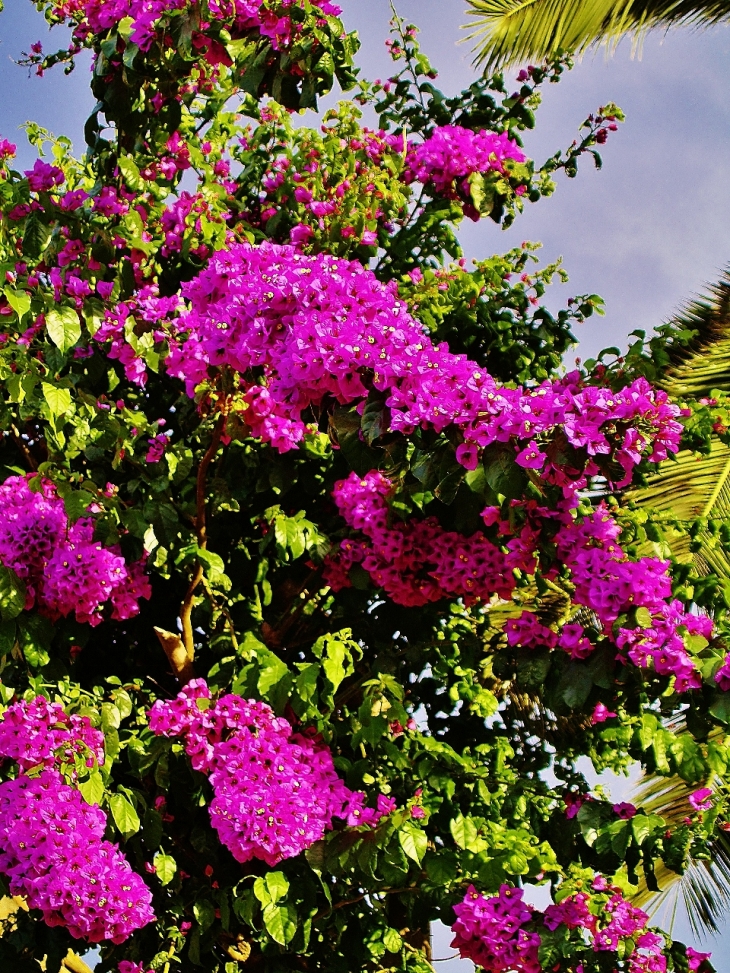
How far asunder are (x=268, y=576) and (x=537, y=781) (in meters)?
1.27

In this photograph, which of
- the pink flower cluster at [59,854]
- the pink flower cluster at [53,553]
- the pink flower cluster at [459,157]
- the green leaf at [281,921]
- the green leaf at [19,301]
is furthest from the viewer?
the pink flower cluster at [459,157]

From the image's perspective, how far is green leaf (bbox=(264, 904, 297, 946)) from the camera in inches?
110

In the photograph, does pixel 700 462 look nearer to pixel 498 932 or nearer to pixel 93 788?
pixel 498 932

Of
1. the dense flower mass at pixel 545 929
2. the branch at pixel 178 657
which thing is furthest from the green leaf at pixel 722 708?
the branch at pixel 178 657

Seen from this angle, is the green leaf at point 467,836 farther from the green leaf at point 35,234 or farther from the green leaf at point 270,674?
the green leaf at point 35,234

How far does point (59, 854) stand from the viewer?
2.70 meters

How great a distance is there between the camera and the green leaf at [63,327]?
264 centimetres

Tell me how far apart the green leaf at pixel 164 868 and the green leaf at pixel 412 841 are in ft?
2.56

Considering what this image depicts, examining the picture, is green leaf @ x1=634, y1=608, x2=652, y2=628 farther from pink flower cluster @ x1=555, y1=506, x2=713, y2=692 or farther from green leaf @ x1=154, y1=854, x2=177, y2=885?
green leaf @ x1=154, y1=854, x2=177, y2=885

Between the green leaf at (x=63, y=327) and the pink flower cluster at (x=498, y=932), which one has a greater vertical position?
the green leaf at (x=63, y=327)

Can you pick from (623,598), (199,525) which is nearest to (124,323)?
(199,525)

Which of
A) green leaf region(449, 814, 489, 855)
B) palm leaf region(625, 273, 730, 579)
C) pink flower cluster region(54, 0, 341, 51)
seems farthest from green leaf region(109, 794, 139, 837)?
palm leaf region(625, 273, 730, 579)

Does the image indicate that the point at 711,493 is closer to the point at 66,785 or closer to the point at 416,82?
the point at 416,82

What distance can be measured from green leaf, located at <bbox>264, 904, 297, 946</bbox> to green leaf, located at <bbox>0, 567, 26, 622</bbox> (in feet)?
3.54
